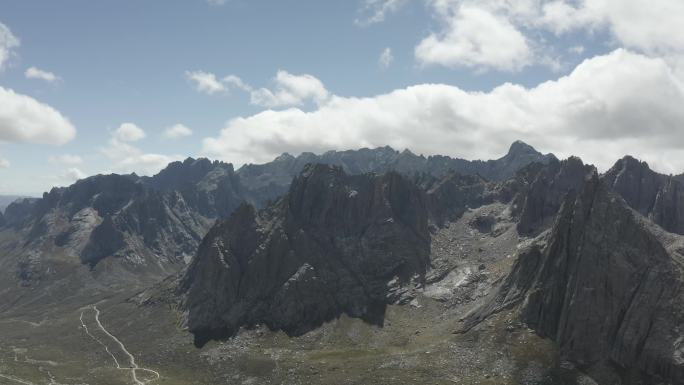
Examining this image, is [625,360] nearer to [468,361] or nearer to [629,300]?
[629,300]

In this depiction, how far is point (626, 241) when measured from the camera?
18138cm

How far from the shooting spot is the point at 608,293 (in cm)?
17825

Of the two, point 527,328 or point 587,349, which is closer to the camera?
point 587,349

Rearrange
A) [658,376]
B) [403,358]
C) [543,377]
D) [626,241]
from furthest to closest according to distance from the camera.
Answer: [403,358] < [626,241] < [543,377] < [658,376]

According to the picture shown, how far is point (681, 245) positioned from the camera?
190 meters

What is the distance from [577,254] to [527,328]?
30258mm

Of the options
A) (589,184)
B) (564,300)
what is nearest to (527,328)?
(564,300)

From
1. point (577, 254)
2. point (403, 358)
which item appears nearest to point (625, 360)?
point (577, 254)

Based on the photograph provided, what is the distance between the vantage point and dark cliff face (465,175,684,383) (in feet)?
536

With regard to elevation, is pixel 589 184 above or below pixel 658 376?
above

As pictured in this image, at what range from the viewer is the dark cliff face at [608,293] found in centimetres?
16350

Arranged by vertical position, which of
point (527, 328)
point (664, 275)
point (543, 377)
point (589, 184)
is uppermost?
point (589, 184)

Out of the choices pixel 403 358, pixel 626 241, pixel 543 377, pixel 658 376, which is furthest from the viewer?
pixel 403 358

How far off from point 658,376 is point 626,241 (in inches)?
1701
